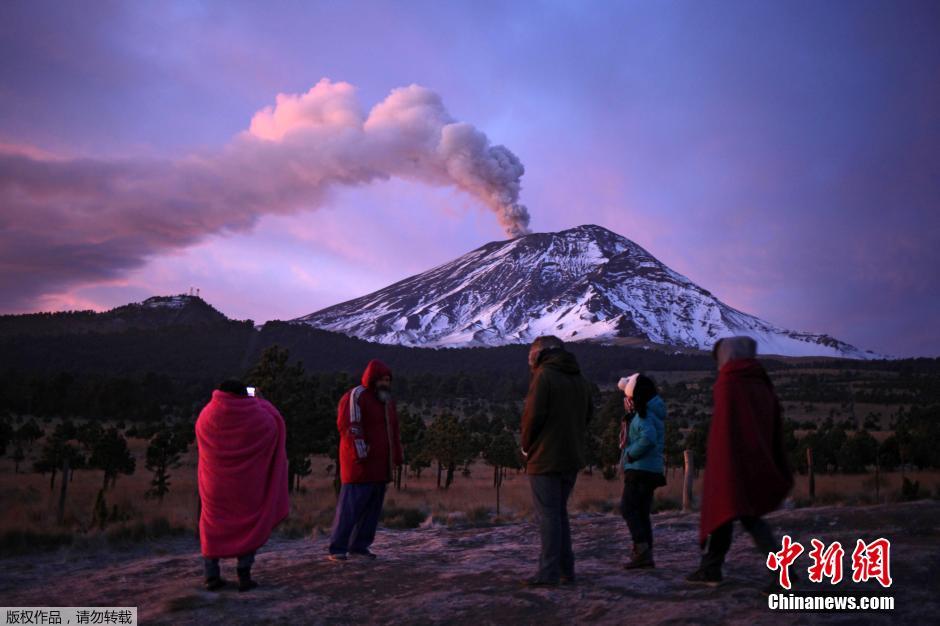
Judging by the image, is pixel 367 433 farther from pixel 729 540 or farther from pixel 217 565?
pixel 729 540

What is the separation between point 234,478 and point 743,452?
12.5 feet

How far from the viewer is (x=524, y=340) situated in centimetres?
14050

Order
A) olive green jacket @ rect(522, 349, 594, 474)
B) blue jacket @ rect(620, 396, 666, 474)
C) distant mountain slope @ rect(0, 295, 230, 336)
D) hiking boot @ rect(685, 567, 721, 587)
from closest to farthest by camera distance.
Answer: hiking boot @ rect(685, 567, 721, 587), olive green jacket @ rect(522, 349, 594, 474), blue jacket @ rect(620, 396, 666, 474), distant mountain slope @ rect(0, 295, 230, 336)

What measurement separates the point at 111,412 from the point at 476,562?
159ft

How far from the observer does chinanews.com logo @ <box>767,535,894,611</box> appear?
448cm

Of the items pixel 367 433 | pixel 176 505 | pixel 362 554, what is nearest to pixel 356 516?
pixel 362 554

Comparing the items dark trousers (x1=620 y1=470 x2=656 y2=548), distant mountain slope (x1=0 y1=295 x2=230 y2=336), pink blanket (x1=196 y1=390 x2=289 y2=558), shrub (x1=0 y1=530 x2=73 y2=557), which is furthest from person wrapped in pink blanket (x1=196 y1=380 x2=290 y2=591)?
distant mountain slope (x1=0 y1=295 x2=230 y2=336)

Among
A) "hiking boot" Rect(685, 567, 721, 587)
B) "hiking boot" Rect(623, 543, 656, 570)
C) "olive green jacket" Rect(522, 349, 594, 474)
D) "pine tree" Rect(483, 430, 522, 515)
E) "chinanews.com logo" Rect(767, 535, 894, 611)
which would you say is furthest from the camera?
"pine tree" Rect(483, 430, 522, 515)

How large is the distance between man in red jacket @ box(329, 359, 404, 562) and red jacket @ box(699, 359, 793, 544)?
314 centimetres

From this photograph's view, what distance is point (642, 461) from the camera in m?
5.99

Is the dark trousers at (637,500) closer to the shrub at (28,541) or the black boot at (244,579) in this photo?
the black boot at (244,579)

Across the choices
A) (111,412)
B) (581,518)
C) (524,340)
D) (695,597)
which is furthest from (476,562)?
(524,340)

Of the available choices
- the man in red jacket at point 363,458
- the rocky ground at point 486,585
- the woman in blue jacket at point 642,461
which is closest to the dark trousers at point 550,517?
the rocky ground at point 486,585

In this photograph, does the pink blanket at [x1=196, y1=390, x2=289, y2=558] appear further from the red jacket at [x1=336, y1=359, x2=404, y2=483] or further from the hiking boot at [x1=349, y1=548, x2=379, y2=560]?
the hiking boot at [x1=349, y1=548, x2=379, y2=560]
